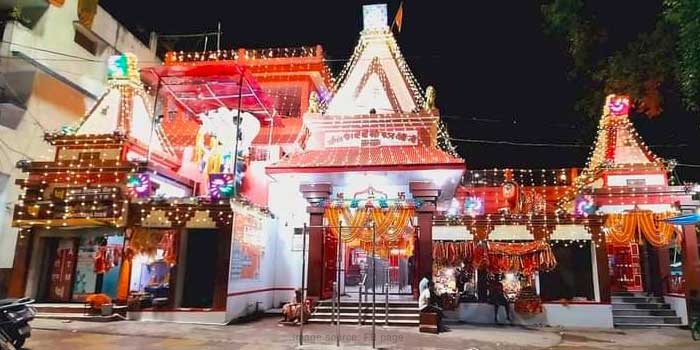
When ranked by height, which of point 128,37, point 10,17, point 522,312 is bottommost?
point 522,312

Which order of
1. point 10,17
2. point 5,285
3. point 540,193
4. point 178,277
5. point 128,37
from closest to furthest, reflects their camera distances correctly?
point 178,277, point 5,285, point 10,17, point 540,193, point 128,37

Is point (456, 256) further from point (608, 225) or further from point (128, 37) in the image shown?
point (128, 37)

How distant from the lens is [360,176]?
15156mm

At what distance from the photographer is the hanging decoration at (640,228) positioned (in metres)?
15.7

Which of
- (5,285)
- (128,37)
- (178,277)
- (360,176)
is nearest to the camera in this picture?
(178,277)

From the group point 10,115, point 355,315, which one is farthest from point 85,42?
point 355,315

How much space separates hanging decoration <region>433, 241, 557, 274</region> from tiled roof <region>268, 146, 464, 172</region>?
3569 millimetres

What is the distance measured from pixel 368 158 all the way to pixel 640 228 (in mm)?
9792

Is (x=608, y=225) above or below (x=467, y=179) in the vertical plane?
below

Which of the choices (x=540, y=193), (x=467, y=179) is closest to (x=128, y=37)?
(x=467, y=179)

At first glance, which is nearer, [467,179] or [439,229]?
[439,229]

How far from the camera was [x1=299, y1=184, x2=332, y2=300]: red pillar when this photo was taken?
15.2 m

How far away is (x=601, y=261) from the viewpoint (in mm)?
15438

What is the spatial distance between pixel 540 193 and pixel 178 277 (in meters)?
18.4
